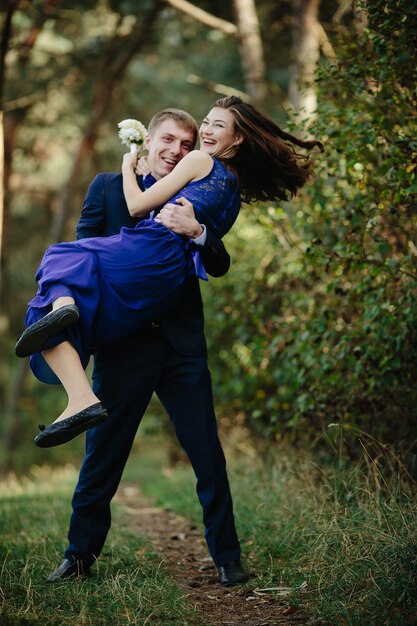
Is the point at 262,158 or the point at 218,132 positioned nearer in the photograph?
the point at 218,132

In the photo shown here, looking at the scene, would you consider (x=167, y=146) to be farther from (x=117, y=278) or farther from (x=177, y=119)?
(x=117, y=278)

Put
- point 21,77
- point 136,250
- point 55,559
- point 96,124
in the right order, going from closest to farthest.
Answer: point 136,250 → point 55,559 → point 21,77 → point 96,124

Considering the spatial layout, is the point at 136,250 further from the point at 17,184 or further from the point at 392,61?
the point at 17,184

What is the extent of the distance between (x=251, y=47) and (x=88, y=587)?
26.3 feet

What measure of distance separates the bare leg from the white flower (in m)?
1.26

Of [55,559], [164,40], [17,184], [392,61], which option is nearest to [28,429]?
[17,184]

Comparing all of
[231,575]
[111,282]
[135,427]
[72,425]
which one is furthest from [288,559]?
[111,282]

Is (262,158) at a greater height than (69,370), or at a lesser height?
greater

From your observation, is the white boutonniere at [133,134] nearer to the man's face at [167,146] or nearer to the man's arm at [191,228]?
the man's face at [167,146]

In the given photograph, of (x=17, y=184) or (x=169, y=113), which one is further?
(x=17, y=184)

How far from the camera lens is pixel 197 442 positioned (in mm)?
3824

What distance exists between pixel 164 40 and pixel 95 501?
1161cm

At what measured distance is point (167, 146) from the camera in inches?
156

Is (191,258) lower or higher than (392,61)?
lower
